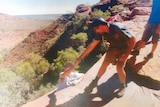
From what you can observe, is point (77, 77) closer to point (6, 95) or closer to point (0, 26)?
point (6, 95)

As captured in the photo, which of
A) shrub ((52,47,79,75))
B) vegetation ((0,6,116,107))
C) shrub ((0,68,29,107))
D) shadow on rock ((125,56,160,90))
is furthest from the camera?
shrub ((52,47,79,75))

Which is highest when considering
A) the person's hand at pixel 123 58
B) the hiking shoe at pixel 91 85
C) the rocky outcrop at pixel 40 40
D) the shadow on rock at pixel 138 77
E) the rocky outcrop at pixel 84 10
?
the person's hand at pixel 123 58

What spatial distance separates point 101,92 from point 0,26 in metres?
20.6

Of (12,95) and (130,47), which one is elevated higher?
(130,47)

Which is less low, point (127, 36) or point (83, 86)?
point (127, 36)

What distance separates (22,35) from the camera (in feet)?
76.3

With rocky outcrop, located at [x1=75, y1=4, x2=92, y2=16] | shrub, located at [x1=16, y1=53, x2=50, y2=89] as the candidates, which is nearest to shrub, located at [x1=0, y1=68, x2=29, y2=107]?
shrub, located at [x1=16, y1=53, x2=50, y2=89]

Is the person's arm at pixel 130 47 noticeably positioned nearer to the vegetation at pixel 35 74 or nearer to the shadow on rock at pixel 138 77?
the shadow on rock at pixel 138 77

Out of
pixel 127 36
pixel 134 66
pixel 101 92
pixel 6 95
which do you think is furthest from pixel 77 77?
pixel 6 95

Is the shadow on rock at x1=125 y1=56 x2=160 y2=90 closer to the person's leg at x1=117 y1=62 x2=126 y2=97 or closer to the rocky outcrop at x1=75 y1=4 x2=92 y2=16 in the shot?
the person's leg at x1=117 y1=62 x2=126 y2=97

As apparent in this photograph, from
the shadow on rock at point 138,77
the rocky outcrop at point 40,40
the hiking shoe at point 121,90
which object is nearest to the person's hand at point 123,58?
the hiking shoe at point 121,90

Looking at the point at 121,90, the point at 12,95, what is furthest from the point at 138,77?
the point at 12,95

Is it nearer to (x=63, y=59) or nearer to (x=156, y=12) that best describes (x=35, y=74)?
(x=63, y=59)

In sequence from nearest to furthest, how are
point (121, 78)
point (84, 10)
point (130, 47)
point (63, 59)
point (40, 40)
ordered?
1. point (130, 47)
2. point (121, 78)
3. point (63, 59)
4. point (84, 10)
5. point (40, 40)
